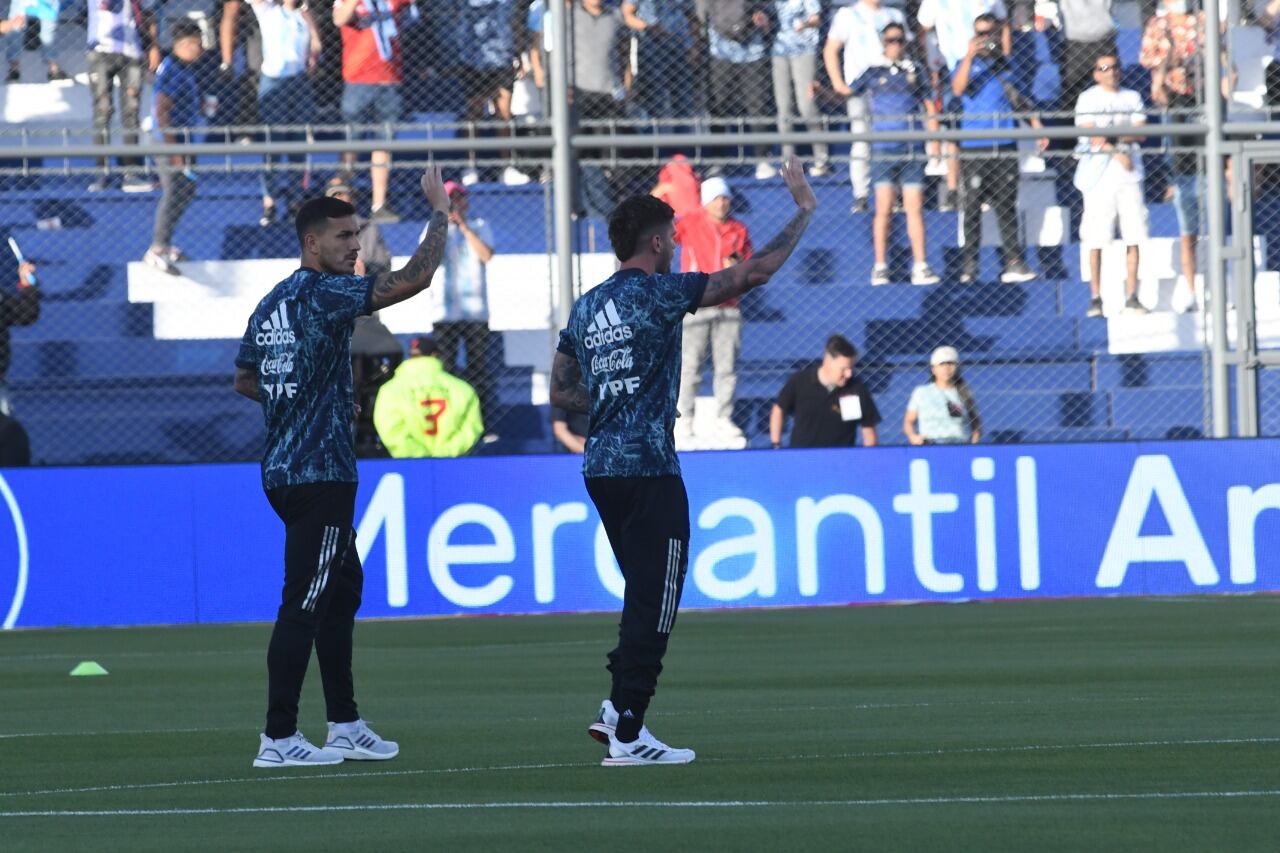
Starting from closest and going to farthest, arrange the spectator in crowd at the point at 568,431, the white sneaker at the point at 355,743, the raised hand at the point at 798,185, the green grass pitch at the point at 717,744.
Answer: the green grass pitch at the point at 717,744
the raised hand at the point at 798,185
the white sneaker at the point at 355,743
the spectator in crowd at the point at 568,431

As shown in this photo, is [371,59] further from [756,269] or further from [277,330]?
[756,269]

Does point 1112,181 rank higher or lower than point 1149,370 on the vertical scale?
higher

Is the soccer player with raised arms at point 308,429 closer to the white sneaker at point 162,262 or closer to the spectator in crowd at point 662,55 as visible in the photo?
the spectator in crowd at point 662,55

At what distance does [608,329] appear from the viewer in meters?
7.54

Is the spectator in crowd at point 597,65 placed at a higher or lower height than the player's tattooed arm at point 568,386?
higher

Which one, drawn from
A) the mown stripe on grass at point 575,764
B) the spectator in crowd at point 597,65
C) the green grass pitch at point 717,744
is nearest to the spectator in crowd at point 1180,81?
the spectator in crowd at point 597,65

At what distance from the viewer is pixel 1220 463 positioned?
665 inches

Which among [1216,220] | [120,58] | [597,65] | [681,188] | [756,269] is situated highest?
[120,58]

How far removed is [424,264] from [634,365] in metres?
0.79

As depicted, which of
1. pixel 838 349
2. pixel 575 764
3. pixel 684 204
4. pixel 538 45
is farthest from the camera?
pixel 684 204

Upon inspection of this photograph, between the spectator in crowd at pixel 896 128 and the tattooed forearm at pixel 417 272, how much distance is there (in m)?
12.0

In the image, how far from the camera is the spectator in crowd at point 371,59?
18922mm

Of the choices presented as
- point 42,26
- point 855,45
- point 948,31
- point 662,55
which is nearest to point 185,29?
point 42,26

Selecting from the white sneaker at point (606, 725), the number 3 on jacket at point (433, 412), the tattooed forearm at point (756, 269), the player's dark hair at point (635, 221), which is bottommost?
the white sneaker at point (606, 725)
